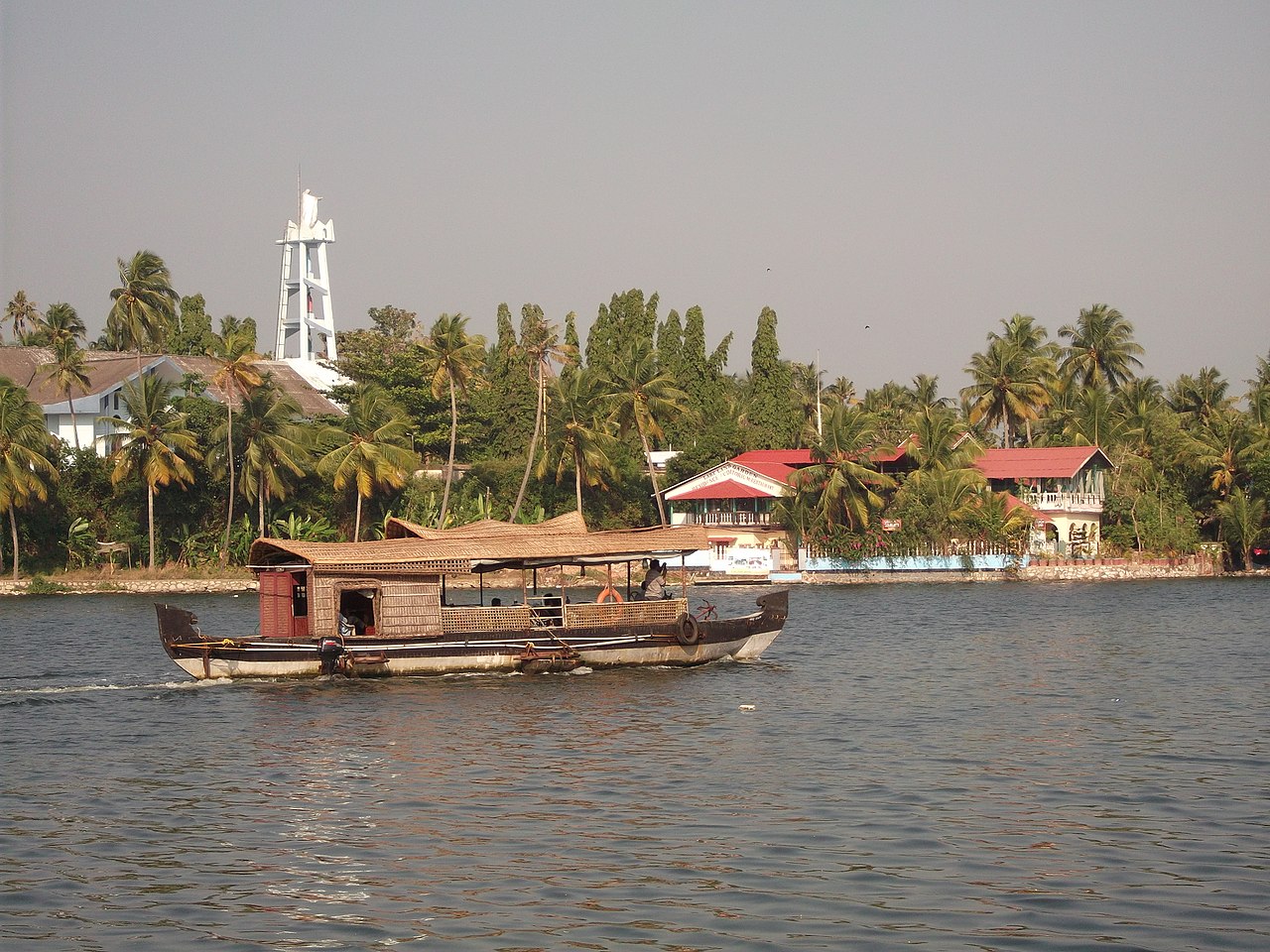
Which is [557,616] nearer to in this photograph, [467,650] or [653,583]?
[467,650]

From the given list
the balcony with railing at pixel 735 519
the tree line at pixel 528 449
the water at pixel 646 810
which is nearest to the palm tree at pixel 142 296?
the tree line at pixel 528 449

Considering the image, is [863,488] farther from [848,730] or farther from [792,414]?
[848,730]

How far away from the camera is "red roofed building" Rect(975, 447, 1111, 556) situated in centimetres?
6825

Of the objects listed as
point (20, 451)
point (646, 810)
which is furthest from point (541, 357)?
point (646, 810)

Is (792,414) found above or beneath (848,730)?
above

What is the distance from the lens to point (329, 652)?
26.5 meters

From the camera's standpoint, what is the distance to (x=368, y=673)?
26.9m

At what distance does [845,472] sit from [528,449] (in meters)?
18.5

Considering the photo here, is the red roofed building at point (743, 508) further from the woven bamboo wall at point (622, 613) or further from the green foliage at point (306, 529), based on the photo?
the woven bamboo wall at point (622, 613)

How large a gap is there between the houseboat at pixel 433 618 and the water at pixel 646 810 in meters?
0.53

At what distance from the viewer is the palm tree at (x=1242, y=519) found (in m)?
65.7

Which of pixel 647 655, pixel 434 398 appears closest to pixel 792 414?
pixel 434 398

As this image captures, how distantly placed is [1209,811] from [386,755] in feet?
34.8

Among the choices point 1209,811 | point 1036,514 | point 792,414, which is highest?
point 792,414
